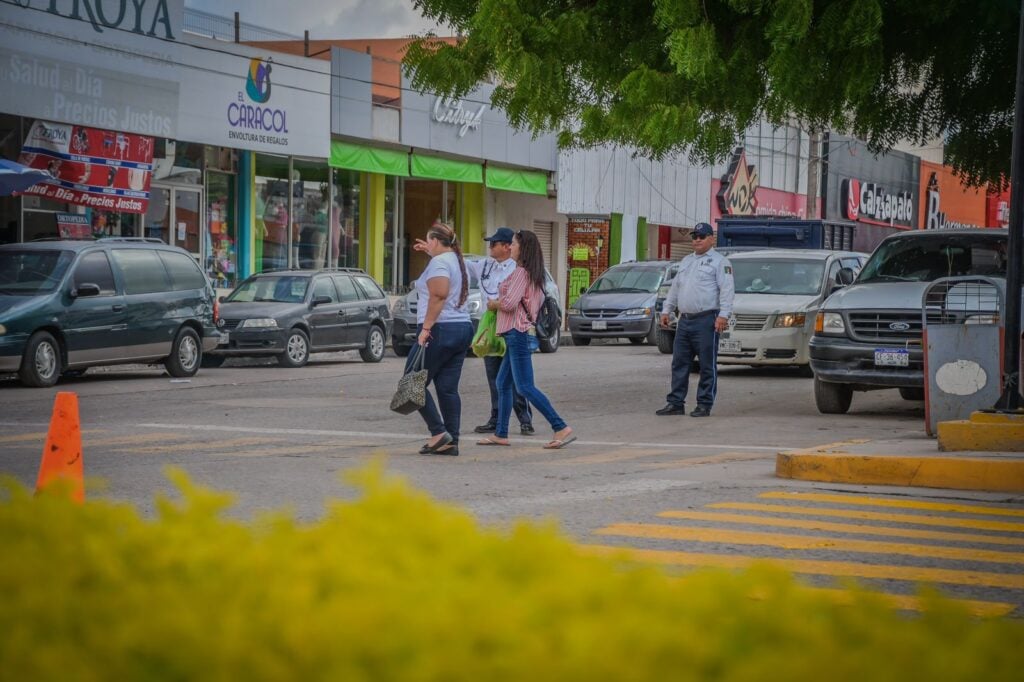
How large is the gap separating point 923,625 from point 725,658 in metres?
0.33

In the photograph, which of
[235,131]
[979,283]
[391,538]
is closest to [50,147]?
[235,131]

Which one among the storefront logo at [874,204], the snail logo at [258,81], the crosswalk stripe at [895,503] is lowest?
the crosswalk stripe at [895,503]

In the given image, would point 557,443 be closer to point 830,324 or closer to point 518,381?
point 518,381

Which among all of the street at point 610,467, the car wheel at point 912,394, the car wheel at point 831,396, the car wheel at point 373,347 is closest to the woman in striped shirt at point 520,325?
the street at point 610,467

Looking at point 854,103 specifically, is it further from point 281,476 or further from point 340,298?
point 340,298

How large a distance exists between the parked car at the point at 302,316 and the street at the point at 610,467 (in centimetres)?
270

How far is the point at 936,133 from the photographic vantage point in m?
15.8

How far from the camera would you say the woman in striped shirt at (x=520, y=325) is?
1232cm

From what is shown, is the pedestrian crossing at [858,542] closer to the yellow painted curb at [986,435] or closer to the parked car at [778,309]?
the yellow painted curb at [986,435]

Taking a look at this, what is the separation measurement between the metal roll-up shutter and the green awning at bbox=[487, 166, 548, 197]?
2088 millimetres

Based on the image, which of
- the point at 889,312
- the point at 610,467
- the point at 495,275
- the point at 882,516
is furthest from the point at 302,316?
the point at 882,516

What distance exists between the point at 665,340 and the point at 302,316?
22.5ft

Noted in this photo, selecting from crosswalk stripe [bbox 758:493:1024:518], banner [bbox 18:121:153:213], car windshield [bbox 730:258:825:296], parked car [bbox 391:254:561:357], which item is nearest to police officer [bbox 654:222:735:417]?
crosswalk stripe [bbox 758:493:1024:518]

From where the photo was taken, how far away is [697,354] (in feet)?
50.4
